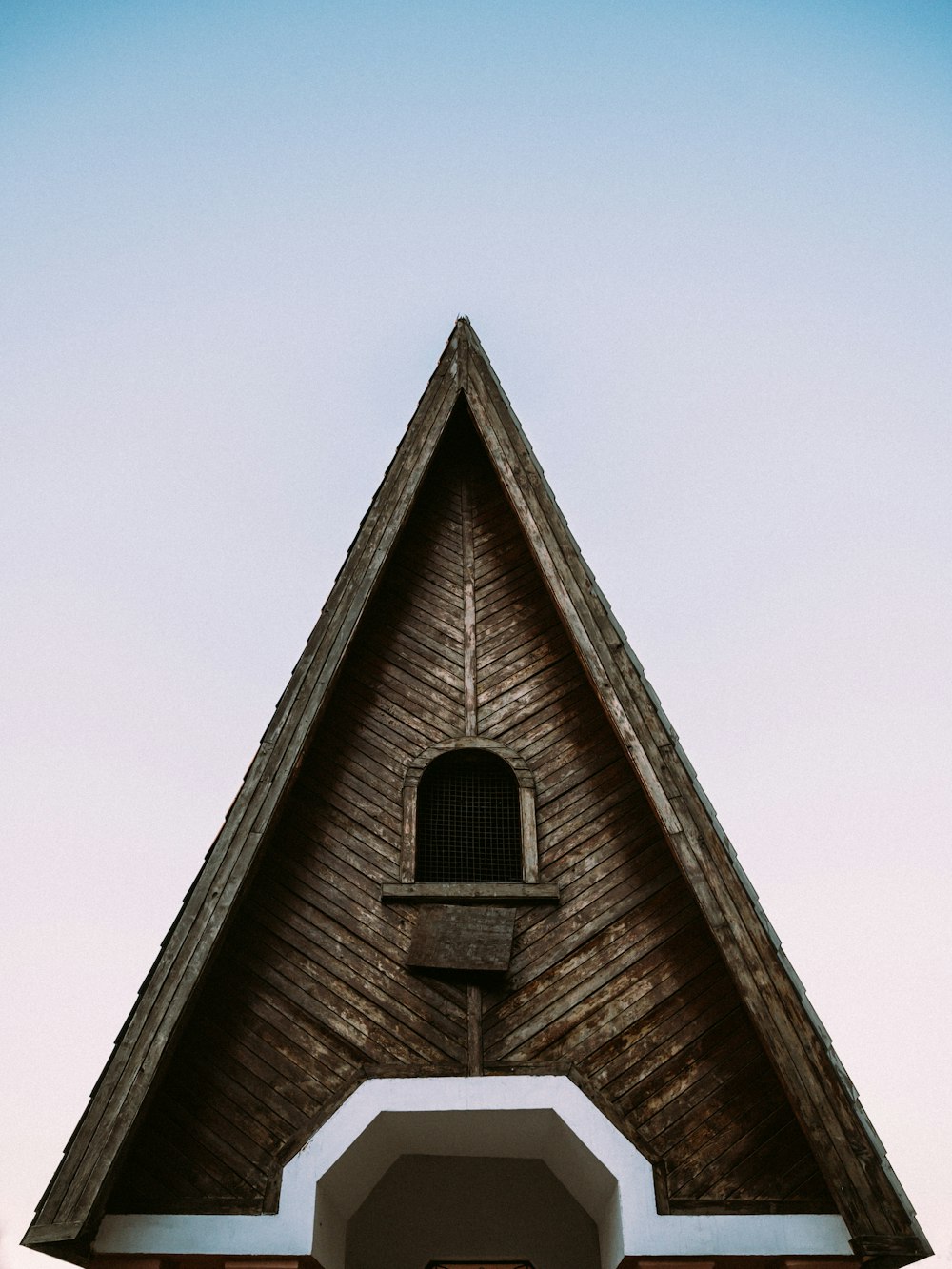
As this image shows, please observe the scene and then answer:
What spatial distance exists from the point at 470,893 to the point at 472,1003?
2.55 feet

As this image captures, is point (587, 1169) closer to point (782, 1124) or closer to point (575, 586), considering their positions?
point (782, 1124)

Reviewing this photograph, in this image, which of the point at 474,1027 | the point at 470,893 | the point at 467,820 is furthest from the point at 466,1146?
the point at 467,820

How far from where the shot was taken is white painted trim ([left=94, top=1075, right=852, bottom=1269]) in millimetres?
6250

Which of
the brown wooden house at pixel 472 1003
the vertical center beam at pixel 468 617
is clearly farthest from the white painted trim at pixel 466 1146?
the vertical center beam at pixel 468 617

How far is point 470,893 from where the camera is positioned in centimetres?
748

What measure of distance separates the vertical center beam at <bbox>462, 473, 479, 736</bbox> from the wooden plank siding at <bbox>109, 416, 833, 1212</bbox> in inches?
1.8

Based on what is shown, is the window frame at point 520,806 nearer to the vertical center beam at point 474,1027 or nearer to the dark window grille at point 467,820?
the dark window grille at point 467,820

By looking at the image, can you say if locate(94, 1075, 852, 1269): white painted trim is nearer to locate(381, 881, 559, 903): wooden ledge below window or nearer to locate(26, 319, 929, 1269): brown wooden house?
locate(26, 319, 929, 1269): brown wooden house

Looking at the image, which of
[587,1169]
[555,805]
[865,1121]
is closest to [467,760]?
[555,805]

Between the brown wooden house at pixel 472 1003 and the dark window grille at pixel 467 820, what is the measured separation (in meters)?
0.02

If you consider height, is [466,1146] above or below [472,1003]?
below

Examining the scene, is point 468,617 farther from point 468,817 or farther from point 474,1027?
point 474,1027

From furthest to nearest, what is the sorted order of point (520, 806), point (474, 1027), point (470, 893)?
1. point (520, 806)
2. point (470, 893)
3. point (474, 1027)

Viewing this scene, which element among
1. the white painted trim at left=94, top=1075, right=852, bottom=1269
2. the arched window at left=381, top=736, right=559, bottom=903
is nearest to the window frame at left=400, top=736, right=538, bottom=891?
the arched window at left=381, top=736, right=559, bottom=903
